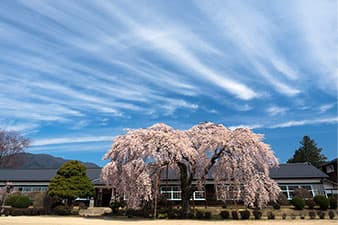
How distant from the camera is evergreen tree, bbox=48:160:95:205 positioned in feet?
60.8

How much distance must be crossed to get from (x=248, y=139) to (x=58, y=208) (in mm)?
14625

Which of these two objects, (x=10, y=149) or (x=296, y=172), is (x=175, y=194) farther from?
(x=10, y=149)

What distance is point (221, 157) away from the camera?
623 inches

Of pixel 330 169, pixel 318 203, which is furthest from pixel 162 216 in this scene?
pixel 330 169

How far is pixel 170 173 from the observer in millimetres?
24781

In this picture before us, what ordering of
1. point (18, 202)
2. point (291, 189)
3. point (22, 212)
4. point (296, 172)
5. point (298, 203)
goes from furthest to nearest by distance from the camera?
1. point (296, 172)
2. point (291, 189)
3. point (18, 202)
4. point (298, 203)
5. point (22, 212)

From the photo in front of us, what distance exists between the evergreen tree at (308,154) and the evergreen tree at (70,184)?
137 ft

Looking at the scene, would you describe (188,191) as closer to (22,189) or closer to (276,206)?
(276,206)

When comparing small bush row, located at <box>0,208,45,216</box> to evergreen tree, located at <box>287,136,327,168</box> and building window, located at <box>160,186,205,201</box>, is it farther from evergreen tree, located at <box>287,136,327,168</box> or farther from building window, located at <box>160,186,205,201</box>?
evergreen tree, located at <box>287,136,327,168</box>

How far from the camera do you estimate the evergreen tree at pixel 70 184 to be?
60.8 ft

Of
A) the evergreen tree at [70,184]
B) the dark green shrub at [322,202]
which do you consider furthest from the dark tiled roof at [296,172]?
the evergreen tree at [70,184]

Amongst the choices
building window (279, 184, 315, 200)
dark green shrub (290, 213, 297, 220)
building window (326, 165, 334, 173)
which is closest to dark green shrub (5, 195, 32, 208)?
dark green shrub (290, 213, 297, 220)

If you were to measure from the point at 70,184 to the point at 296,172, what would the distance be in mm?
20922

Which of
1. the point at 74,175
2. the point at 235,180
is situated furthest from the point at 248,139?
the point at 74,175
